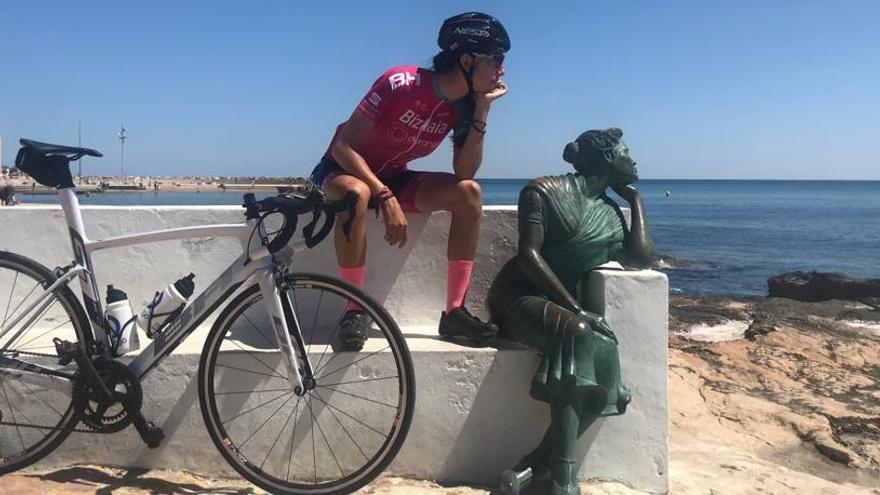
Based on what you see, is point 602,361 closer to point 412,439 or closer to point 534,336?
point 534,336

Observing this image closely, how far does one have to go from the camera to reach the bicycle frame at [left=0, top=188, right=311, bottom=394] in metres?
2.98

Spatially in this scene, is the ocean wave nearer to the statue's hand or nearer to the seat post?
the statue's hand

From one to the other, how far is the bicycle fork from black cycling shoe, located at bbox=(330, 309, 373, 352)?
0.34 metres

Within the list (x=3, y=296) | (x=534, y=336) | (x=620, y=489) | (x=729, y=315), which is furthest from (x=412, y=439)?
(x=729, y=315)

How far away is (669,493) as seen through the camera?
11.9 feet

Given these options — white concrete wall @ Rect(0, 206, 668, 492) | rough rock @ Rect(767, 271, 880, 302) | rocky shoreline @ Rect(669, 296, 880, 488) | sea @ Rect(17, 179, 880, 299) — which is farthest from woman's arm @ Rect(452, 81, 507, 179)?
sea @ Rect(17, 179, 880, 299)

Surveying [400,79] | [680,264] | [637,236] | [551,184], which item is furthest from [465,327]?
[680,264]

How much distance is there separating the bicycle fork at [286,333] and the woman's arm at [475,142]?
3.98 feet

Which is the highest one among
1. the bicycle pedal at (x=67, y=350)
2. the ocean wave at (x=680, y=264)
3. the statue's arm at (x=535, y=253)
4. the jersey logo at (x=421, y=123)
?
the jersey logo at (x=421, y=123)

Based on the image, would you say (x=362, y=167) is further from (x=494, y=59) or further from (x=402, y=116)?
(x=494, y=59)

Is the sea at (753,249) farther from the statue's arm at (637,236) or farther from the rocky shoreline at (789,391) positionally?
the statue's arm at (637,236)

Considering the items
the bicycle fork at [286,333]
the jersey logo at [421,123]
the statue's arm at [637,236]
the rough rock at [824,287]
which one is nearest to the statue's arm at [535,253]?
the statue's arm at [637,236]

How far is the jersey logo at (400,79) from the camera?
342 cm

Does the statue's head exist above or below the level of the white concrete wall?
above
